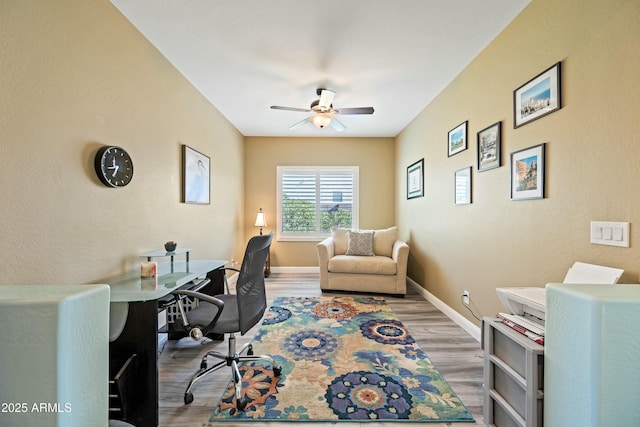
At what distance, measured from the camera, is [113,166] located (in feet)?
6.09

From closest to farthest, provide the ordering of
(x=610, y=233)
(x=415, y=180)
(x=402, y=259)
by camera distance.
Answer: (x=610, y=233) < (x=402, y=259) < (x=415, y=180)

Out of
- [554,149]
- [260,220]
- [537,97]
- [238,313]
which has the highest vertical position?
[537,97]

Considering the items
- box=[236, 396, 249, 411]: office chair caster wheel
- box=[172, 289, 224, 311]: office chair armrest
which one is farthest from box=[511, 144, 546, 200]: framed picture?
box=[236, 396, 249, 411]: office chair caster wheel

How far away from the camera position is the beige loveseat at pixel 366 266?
3730 millimetres

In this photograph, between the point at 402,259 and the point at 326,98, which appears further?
the point at 402,259

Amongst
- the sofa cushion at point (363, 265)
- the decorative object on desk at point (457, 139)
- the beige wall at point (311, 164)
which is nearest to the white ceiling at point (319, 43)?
the decorative object on desk at point (457, 139)

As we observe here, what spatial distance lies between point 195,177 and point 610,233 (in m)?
3.46

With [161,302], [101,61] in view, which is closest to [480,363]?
[161,302]

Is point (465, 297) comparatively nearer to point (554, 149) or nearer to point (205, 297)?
point (554, 149)

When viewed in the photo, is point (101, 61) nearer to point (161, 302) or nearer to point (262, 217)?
point (161, 302)

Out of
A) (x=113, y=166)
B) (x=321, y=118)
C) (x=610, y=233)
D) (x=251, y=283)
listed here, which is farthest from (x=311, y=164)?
(x=610, y=233)

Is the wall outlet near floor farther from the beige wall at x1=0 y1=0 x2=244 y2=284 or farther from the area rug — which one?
the beige wall at x1=0 y1=0 x2=244 y2=284

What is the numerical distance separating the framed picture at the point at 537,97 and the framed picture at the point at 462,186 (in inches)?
27.3

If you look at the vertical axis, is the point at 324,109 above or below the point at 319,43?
below
